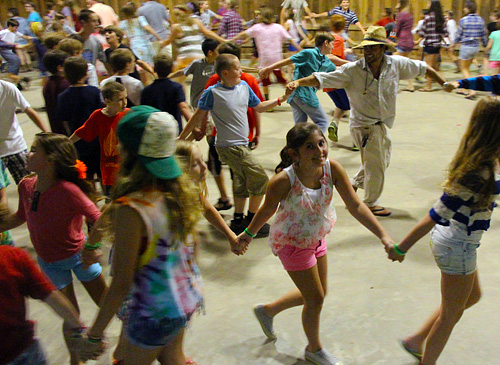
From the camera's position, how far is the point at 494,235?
4785 millimetres

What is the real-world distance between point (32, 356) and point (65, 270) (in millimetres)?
945

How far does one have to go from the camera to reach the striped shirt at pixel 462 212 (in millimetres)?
2615

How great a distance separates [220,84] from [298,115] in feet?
6.73

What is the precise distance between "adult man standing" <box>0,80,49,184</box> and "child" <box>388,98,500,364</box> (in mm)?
3387

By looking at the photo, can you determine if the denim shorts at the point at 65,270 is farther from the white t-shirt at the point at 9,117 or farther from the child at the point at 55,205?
the white t-shirt at the point at 9,117

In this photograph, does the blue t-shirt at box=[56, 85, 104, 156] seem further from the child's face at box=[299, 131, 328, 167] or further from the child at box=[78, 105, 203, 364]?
the child at box=[78, 105, 203, 364]

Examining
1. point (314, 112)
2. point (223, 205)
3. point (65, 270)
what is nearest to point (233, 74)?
point (223, 205)

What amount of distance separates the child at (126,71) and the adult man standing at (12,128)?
2.65ft

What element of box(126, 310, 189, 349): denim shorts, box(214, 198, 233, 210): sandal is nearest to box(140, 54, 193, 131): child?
box(214, 198, 233, 210): sandal

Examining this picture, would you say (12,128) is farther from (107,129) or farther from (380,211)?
(380,211)

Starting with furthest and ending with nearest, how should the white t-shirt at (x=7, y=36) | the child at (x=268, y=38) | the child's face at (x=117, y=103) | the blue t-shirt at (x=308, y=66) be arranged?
the white t-shirt at (x=7, y=36) → the child at (x=268, y=38) → the blue t-shirt at (x=308, y=66) → the child's face at (x=117, y=103)

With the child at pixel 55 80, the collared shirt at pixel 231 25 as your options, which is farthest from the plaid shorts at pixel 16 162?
the collared shirt at pixel 231 25

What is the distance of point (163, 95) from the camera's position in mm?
5180

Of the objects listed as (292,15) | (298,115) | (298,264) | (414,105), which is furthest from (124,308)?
(292,15)
